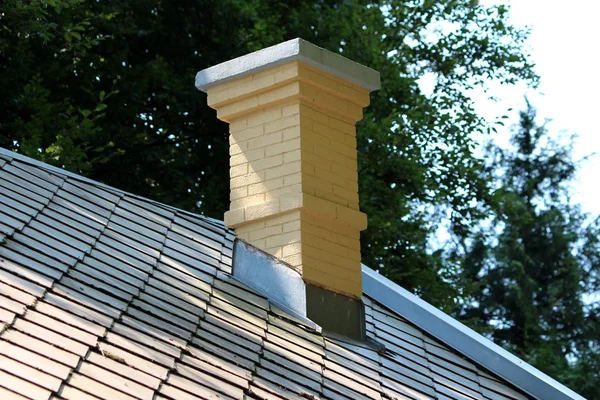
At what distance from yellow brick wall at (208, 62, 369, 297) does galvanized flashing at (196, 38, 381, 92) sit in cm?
5

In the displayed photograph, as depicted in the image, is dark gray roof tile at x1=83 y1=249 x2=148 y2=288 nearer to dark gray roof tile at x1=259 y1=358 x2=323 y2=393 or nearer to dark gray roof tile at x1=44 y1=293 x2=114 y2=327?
dark gray roof tile at x1=44 y1=293 x2=114 y2=327

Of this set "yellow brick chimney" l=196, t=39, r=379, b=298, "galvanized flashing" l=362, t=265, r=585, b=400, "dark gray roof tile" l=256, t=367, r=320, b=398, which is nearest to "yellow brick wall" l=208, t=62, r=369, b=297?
"yellow brick chimney" l=196, t=39, r=379, b=298

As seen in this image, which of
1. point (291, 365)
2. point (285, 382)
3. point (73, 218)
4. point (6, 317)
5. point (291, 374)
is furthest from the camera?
→ point (73, 218)

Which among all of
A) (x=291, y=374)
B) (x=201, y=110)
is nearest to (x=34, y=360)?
(x=291, y=374)

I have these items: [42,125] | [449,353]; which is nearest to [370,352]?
[449,353]

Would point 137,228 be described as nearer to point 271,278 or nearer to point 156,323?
point 271,278

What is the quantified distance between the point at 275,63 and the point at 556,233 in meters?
22.4

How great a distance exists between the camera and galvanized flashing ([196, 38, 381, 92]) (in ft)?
24.7

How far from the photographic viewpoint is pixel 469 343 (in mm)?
8133

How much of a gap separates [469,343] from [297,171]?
1812mm

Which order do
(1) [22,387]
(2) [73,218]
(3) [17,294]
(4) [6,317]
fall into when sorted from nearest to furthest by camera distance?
(1) [22,387] < (4) [6,317] < (3) [17,294] < (2) [73,218]

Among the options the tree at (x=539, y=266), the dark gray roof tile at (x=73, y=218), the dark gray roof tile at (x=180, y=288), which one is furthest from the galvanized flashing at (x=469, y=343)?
the tree at (x=539, y=266)

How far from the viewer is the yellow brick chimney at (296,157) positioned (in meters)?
7.38

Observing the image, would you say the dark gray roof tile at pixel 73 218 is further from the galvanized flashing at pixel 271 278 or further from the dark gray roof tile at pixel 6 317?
the dark gray roof tile at pixel 6 317
